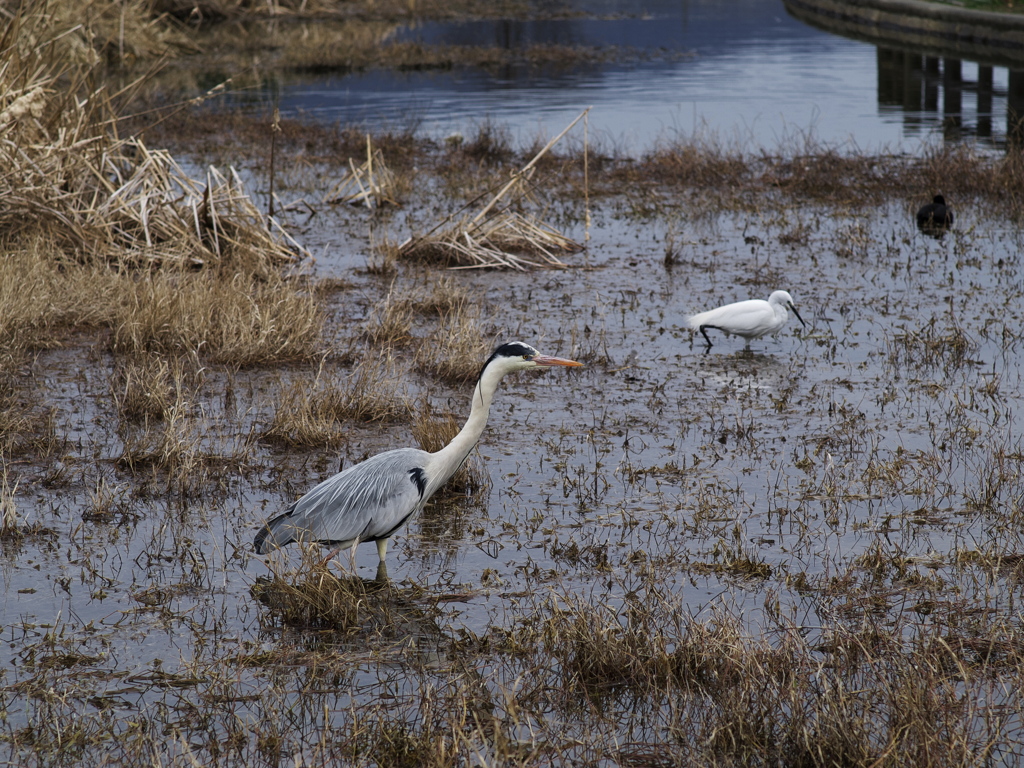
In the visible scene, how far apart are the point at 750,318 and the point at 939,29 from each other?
24505 millimetres

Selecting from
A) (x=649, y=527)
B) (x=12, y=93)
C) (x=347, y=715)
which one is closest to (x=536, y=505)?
(x=649, y=527)

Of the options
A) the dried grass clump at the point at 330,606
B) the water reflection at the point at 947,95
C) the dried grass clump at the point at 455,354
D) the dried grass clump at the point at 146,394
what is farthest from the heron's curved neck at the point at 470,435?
the water reflection at the point at 947,95

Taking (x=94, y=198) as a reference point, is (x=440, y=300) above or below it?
below

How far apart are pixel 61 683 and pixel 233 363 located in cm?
403

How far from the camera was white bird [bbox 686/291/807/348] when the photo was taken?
8.41 metres

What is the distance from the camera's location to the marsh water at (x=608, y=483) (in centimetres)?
443

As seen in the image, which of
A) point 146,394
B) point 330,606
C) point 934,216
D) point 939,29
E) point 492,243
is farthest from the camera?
point 939,29

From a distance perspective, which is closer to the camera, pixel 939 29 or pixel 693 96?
pixel 693 96

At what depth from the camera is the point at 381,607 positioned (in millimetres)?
4777

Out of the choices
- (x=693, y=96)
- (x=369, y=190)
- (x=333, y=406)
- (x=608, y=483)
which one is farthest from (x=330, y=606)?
(x=693, y=96)

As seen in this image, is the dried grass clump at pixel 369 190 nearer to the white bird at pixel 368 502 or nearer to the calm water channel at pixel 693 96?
the calm water channel at pixel 693 96

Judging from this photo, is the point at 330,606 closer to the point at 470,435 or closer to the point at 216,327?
the point at 470,435

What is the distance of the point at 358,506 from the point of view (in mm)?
4922

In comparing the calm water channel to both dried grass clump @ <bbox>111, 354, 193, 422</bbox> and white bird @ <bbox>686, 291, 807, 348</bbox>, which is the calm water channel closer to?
white bird @ <bbox>686, 291, 807, 348</bbox>
